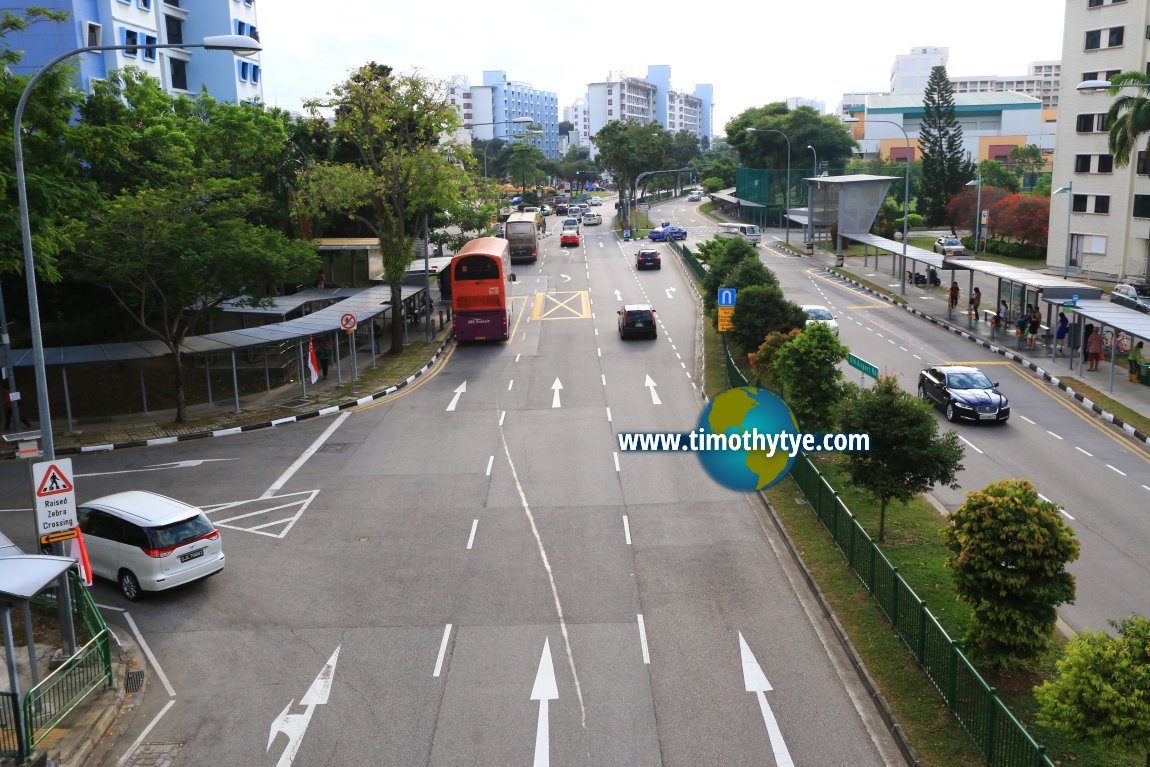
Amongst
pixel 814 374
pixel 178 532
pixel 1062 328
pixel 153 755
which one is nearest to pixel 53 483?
pixel 178 532

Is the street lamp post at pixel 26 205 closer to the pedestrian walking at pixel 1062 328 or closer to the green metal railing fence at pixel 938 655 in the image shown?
the green metal railing fence at pixel 938 655

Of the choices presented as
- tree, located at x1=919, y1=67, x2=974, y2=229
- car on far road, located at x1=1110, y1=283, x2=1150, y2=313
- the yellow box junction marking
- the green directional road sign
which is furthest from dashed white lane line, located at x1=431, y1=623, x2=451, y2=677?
tree, located at x1=919, y1=67, x2=974, y2=229

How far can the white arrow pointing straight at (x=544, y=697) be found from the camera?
39.6ft

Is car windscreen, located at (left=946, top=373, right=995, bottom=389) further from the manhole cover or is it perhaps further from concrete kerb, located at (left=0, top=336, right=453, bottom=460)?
the manhole cover

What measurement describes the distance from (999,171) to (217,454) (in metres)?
92.7

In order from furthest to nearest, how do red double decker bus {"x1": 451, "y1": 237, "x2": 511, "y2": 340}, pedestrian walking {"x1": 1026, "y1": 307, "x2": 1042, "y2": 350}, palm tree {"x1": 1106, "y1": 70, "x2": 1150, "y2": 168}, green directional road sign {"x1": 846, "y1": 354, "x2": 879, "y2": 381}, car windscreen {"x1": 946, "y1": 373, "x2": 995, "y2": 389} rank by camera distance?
palm tree {"x1": 1106, "y1": 70, "x2": 1150, "y2": 168}
red double decker bus {"x1": 451, "y1": 237, "x2": 511, "y2": 340}
pedestrian walking {"x1": 1026, "y1": 307, "x2": 1042, "y2": 350}
car windscreen {"x1": 946, "y1": 373, "x2": 995, "y2": 389}
green directional road sign {"x1": 846, "y1": 354, "x2": 879, "y2": 381}

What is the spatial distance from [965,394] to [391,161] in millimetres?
23081

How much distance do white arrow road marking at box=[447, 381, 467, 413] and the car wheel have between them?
14561mm

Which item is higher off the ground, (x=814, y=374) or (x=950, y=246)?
(x=950, y=246)

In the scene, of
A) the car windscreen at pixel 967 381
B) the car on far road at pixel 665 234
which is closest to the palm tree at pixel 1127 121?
the car windscreen at pixel 967 381

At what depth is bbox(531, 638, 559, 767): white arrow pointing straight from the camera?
12.1m

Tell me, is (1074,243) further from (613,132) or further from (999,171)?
(613,132)

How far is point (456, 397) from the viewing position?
32.9 metres

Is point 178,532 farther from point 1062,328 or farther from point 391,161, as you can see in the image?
point 1062,328
